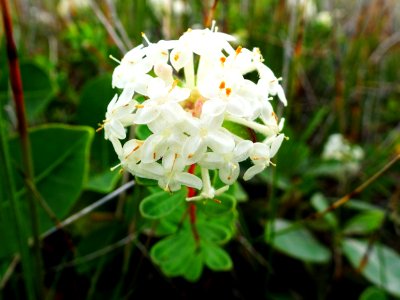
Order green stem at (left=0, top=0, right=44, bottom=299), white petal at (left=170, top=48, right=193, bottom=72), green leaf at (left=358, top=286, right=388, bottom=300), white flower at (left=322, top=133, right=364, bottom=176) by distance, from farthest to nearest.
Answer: white flower at (left=322, top=133, right=364, bottom=176)
green leaf at (left=358, top=286, right=388, bottom=300)
green stem at (left=0, top=0, right=44, bottom=299)
white petal at (left=170, top=48, right=193, bottom=72)

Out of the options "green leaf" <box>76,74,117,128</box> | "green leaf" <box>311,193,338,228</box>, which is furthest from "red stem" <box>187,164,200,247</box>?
"green leaf" <box>76,74,117,128</box>

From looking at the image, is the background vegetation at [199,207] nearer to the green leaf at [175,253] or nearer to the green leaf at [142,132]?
the green leaf at [175,253]

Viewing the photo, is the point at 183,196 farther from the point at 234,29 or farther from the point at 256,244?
the point at 234,29

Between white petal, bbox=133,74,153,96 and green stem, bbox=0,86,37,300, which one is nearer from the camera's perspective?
white petal, bbox=133,74,153,96

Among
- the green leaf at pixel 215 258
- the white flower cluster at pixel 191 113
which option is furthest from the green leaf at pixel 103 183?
the white flower cluster at pixel 191 113

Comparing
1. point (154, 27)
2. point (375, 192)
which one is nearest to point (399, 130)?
point (375, 192)

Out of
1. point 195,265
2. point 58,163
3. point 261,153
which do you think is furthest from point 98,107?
point 261,153

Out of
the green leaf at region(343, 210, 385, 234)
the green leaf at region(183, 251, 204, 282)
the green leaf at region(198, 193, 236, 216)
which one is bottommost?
the green leaf at region(343, 210, 385, 234)

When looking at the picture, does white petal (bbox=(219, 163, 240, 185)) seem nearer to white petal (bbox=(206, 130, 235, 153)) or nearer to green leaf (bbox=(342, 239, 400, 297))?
white petal (bbox=(206, 130, 235, 153))
